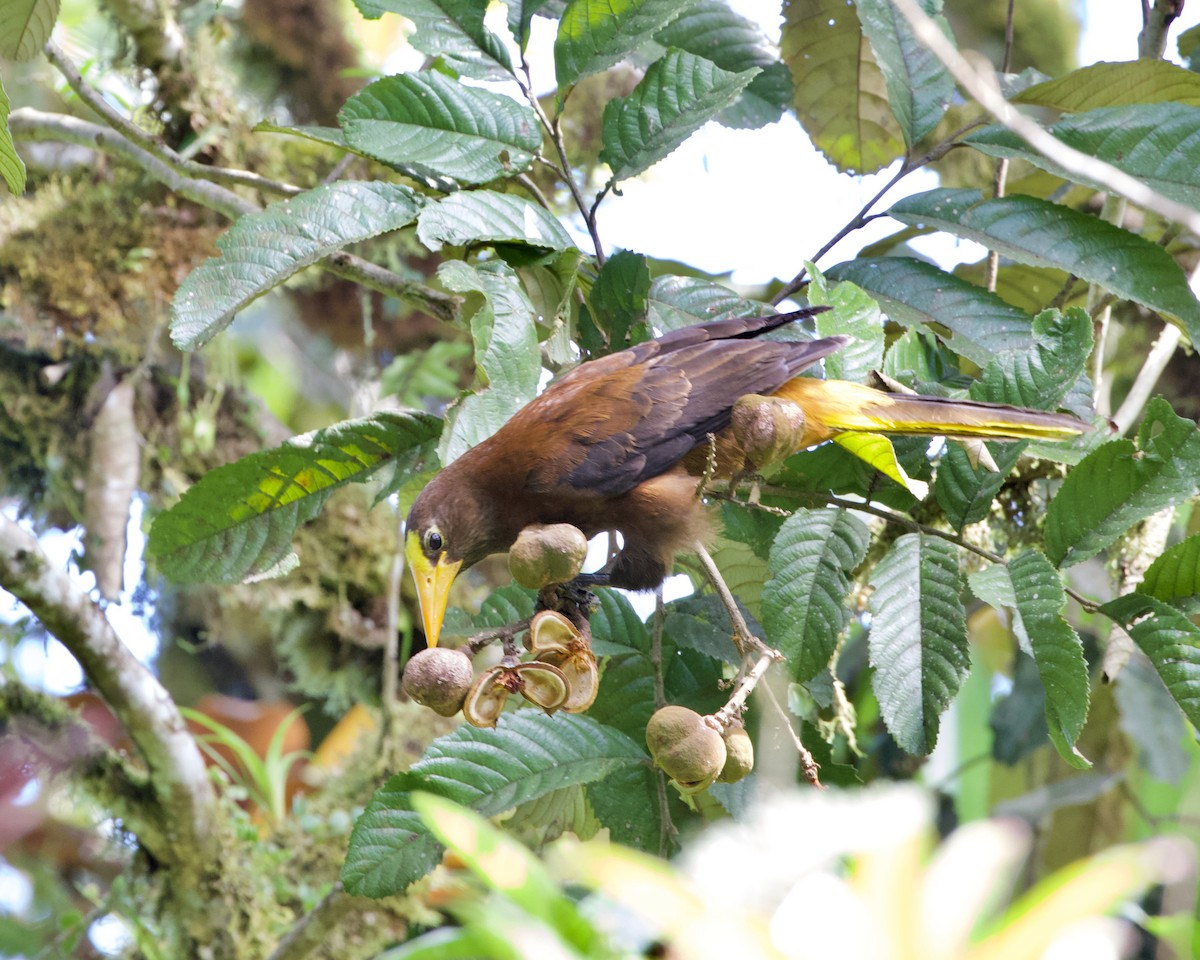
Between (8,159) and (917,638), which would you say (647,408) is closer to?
(917,638)

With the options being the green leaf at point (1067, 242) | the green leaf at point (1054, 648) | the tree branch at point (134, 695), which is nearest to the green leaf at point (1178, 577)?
the green leaf at point (1054, 648)

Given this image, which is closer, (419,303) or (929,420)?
(929,420)

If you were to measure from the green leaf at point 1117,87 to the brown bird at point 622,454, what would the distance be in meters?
0.66

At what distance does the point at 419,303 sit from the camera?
202cm

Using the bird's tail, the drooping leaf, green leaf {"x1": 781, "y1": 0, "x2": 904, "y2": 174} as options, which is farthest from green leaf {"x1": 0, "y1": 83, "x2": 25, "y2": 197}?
green leaf {"x1": 781, "y1": 0, "x2": 904, "y2": 174}

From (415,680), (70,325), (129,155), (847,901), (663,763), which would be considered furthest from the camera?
(70,325)

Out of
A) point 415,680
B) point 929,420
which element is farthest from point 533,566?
point 929,420

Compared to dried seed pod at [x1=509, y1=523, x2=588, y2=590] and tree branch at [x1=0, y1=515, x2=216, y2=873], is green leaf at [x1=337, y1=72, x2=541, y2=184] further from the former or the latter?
tree branch at [x1=0, y1=515, x2=216, y2=873]

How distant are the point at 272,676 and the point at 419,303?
2.90 metres

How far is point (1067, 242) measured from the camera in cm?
185

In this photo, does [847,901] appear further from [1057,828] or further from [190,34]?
[1057,828]

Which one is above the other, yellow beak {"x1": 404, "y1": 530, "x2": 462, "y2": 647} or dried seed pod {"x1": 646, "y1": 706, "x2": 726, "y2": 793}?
dried seed pod {"x1": 646, "y1": 706, "x2": 726, "y2": 793}

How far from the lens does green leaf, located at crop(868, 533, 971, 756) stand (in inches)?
58.9

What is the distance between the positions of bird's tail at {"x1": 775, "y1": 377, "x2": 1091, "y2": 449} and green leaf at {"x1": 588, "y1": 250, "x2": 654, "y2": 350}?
0.86 feet
